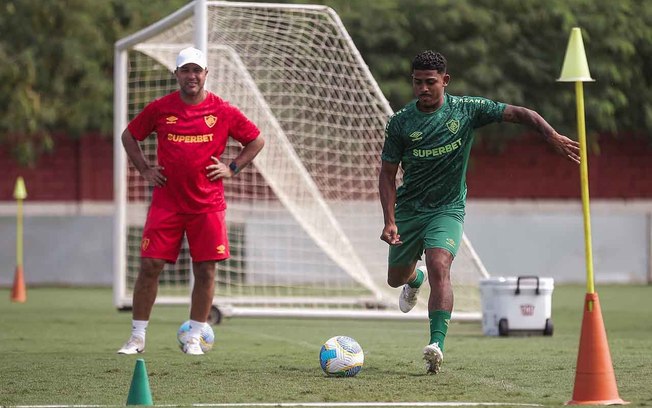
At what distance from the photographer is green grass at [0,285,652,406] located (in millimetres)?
7355

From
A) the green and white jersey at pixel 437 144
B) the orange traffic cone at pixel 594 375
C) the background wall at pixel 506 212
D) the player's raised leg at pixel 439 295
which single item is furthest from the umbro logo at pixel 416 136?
the background wall at pixel 506 212

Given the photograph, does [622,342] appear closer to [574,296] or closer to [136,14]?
[574,296]

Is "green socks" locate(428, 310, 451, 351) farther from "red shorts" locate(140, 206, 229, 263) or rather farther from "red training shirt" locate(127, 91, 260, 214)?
"red training shirt" locate(127, 91, 260, 214)

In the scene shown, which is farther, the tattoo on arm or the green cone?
the tattoo on arm

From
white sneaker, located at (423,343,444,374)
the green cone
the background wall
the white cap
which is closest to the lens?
the green cone

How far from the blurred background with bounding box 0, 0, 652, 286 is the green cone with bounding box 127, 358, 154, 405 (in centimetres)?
1696

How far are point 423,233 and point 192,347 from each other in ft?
6.71

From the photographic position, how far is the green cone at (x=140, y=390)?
6750 mm

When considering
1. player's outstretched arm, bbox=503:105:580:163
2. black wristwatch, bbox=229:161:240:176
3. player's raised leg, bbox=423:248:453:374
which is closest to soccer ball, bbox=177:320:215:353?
black wristwatch, bbox=229:161:240:176

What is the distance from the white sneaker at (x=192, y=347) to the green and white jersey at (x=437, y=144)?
6.70ft

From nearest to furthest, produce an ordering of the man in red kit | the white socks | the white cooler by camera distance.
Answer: the man in red kit < the white socks < the white cooler

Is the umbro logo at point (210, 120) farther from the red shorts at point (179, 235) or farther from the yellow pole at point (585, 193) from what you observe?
the yellow pole at point (585, 193)

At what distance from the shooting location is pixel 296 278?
63.5 ft

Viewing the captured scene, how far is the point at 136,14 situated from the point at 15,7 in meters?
2.13
